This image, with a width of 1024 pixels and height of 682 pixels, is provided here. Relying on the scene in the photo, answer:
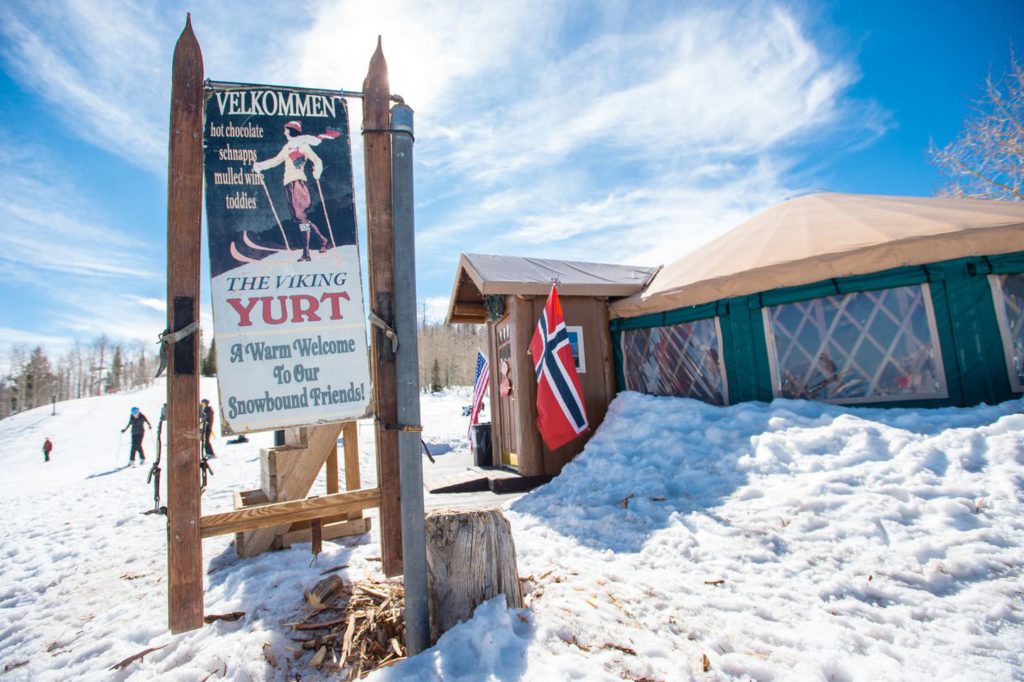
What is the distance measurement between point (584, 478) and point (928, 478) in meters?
3.06

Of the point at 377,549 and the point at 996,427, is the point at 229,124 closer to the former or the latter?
the point at 377,549

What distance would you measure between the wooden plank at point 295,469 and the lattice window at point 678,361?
195 inches

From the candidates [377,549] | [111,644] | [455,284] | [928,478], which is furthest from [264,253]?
[455,284]

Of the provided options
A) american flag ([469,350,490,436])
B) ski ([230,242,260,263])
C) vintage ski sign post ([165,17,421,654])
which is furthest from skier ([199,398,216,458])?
american flag ([469,350,490,436])

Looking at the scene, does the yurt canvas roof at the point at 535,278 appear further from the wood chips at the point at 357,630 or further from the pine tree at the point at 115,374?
the pine tree at the point at 115,374

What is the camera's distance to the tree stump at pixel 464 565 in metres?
2.37

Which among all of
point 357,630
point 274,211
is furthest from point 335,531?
point 274,211

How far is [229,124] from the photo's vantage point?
7.39ft

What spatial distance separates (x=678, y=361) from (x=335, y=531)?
5097 millimetres

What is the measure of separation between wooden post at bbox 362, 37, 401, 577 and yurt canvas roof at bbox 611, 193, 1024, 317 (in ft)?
16.8

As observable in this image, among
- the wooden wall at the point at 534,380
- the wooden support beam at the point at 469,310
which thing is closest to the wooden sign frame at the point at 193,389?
the wooden wall at the point at 534,380

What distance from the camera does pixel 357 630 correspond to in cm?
255

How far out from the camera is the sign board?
7.20ft

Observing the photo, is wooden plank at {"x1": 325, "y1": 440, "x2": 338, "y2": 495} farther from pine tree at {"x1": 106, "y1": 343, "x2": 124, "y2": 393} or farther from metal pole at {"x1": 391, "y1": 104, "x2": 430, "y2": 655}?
pine tree at {"x1": 106, "y1": 343, "x2": 124, "y2": 393}
